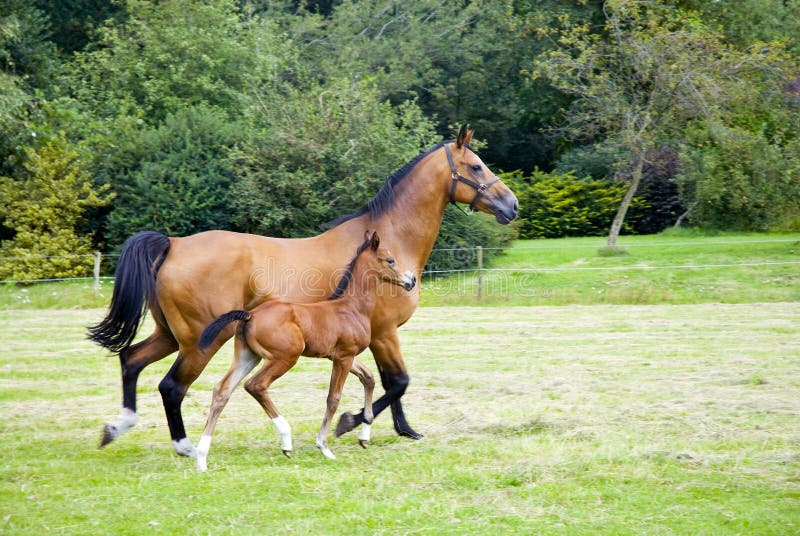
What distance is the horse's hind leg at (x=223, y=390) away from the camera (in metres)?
6.49

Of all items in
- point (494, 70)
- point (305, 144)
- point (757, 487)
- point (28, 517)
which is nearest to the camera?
point (28, 517)

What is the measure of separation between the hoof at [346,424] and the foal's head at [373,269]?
3.47ft

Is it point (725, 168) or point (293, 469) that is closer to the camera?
point (293, 469)

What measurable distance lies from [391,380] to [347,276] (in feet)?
3.17

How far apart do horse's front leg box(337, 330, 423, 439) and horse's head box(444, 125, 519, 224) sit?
4.77ft

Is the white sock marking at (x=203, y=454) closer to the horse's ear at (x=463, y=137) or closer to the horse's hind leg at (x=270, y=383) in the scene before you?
the horse's hind leg at (x=270, y=383)

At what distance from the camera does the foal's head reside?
733cm

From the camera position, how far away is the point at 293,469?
21.1 ft

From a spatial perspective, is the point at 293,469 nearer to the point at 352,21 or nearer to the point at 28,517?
the point at 28,517

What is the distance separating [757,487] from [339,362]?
3192mm

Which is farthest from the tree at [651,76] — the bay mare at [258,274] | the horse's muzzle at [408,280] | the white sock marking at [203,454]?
the white sock marking at [203,454]

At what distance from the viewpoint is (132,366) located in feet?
24.6

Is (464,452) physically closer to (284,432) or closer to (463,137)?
(284,432)

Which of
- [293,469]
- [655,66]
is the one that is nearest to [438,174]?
[293,469]
